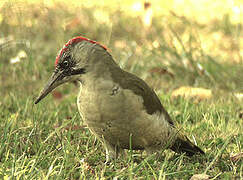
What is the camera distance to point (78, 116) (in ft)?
14.0

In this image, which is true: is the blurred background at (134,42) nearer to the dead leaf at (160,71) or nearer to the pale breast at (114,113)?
the dead leaf at (160,71)

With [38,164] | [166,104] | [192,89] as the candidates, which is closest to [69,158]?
[38,164]

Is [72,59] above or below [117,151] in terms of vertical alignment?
above

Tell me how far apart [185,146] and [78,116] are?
1119mm

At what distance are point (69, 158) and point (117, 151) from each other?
0.44 metres

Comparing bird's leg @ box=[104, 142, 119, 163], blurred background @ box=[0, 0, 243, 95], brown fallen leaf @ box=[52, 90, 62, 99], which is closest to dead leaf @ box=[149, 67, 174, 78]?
blurred background @ box=[0, 0, 243, 95]

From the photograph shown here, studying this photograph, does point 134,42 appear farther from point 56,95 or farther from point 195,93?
point 195,93

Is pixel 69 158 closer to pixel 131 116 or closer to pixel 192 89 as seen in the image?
pixel 131 116

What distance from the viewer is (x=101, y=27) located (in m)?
7.13

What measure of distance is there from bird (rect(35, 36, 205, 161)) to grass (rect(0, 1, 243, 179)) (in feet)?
0.60

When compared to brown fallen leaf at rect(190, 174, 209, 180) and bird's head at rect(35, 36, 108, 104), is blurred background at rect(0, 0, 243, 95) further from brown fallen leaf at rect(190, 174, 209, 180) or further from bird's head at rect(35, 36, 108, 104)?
brown fallen leaf at rect(190, 174, 209, 180)

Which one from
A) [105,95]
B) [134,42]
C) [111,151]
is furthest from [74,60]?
[134,42]

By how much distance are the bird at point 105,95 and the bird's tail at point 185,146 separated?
37cm

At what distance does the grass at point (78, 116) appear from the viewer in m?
3.14
